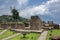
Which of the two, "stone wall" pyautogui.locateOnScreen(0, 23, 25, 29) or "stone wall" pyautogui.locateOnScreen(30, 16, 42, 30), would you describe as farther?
"stone wall" pyautogui.locateOnScreen(0, 23, 25, 29)

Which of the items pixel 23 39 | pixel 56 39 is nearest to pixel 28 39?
pixel 23 39

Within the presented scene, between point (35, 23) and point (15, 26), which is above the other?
point (35, 23)

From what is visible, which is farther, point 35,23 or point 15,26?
point 15,26

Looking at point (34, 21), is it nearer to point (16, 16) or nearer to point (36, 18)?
point (36, 18)

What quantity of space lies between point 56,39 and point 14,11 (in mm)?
47620

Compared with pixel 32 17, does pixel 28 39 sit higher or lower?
lower

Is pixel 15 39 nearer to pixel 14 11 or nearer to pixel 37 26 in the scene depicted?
pixel 37 26

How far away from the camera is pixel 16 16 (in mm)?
56406

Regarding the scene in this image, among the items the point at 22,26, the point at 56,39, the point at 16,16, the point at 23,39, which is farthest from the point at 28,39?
the point at 16,16

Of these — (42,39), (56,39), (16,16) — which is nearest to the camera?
(56,39)

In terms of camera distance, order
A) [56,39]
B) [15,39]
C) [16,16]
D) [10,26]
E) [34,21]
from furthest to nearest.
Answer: [16,16] → [10,26] → [34,21] → [15,39] → [56,39]

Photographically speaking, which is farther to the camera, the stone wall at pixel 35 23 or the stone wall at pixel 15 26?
the stone wall at pixel 15 26

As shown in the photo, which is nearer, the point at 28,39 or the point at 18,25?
the point at 28,39

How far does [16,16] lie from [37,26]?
29311mm
